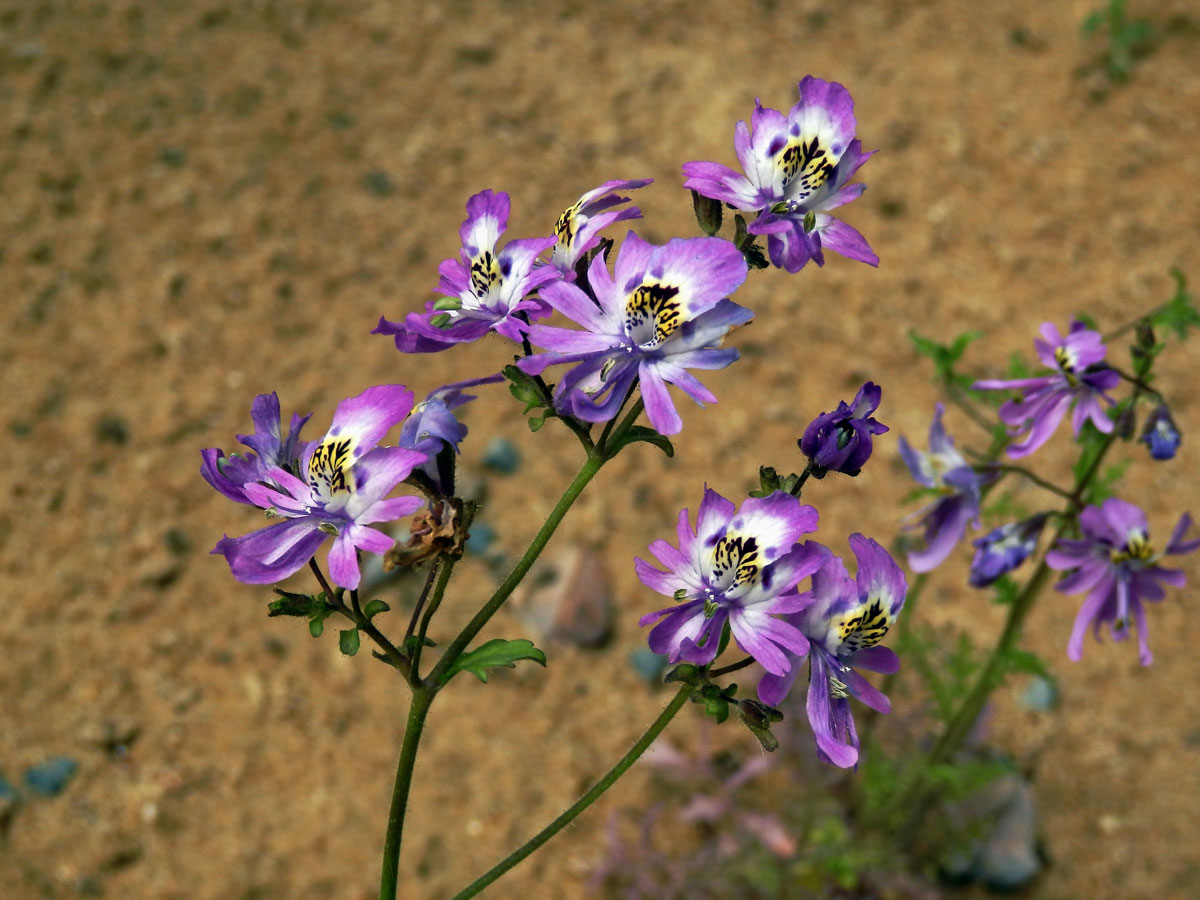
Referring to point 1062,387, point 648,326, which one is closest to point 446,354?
point 1062,387

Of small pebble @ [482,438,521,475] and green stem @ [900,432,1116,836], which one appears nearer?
green stem @ [900,432,1116,836]

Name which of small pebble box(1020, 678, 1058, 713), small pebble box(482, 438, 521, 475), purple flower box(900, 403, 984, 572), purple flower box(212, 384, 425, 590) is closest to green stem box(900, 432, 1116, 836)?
purple flower box(900, 403, 984, 572)

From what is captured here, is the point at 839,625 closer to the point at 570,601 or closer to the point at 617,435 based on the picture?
the point at 617,435

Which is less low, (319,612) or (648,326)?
(648,326)

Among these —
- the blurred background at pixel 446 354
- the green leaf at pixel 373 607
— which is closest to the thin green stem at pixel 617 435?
the green leaf at pixel 373 607

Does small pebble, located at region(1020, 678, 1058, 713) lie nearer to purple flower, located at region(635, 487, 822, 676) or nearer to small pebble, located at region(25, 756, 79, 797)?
purple flower, located at region(635, 487, 822, 676)

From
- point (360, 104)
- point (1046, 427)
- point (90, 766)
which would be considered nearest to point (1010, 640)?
point (1046, 427)

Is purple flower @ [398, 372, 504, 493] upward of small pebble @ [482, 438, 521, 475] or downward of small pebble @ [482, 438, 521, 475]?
downward
